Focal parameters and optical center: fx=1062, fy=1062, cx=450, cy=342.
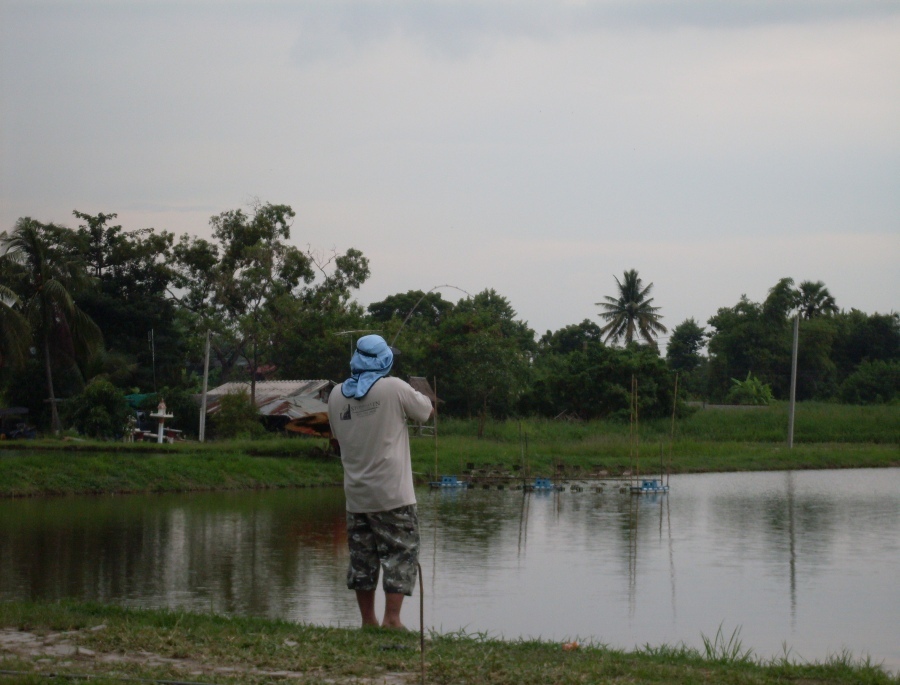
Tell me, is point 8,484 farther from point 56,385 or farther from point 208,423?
point 56,385

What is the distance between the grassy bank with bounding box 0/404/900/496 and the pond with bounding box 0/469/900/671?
5.08ft

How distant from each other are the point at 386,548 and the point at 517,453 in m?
23.0

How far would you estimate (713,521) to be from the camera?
15516 millimetres

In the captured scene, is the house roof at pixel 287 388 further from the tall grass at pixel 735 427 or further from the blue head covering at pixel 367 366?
A: the blue head covering at pixel 367 366

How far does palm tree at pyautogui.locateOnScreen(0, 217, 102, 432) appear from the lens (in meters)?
31.1

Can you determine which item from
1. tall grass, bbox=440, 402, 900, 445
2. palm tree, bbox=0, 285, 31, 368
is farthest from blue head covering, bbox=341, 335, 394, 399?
tall grass, bbox=440, 402, 900, 445

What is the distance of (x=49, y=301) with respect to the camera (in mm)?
31188

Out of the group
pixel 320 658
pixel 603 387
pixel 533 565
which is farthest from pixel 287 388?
pixel 320 658

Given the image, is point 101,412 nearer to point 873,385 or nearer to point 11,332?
point 11,332

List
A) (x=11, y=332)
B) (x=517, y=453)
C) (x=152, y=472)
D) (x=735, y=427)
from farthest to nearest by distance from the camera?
(x=735, y=427) → (x=517, y=453) → (x=11, y=332) → (x=152, y=472)

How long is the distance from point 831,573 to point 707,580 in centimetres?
135

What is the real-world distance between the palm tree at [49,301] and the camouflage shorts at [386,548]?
27220 mm

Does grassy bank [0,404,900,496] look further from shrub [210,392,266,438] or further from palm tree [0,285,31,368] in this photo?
shrub [210,392,266,438]

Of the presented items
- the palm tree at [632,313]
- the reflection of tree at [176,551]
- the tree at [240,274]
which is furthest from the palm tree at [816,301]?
the reflection of tree at [176,551]
